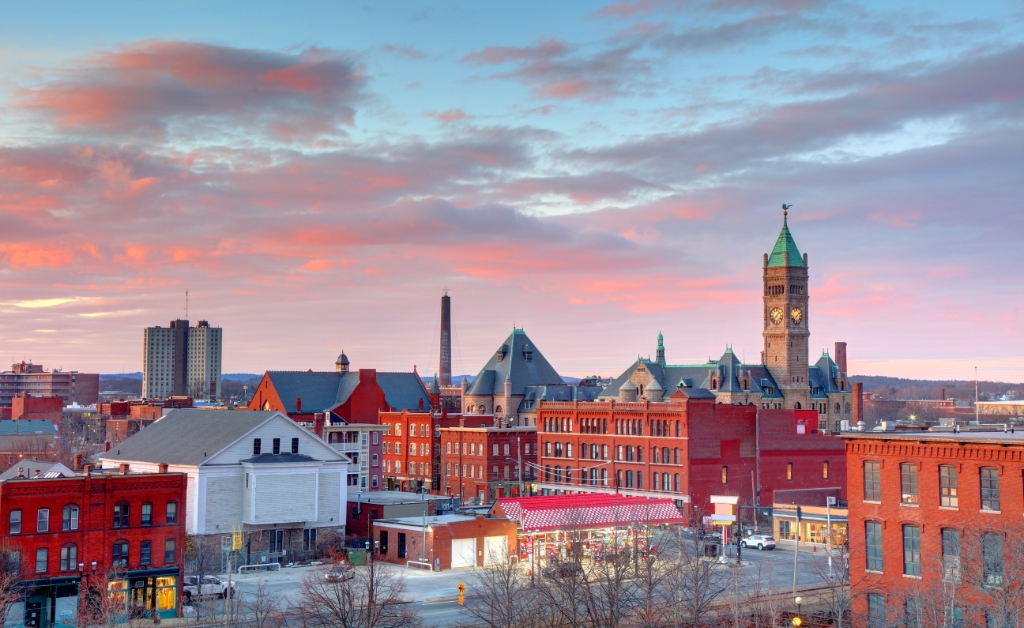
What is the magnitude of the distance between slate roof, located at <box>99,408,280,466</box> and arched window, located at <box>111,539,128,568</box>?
46.1 ft

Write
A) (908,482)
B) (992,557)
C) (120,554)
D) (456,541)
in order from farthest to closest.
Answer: (456,541)
(120,554)
(908,482)
(992,557)

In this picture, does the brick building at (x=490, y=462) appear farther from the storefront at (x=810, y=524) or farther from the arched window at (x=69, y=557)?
the arched window at (x=69, y=557)

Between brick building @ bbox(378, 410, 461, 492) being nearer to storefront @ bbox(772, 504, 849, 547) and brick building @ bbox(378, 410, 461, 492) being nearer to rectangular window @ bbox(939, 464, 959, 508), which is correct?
storefront @ bbox(772, 504, 849, 547)

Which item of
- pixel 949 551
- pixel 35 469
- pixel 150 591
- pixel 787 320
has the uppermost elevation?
pixel 787 320

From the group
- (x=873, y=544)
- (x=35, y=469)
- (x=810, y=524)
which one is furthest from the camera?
(x=810, y=524)

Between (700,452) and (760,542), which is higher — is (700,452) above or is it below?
above

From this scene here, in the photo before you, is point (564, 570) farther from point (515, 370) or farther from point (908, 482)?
point (515, 370)

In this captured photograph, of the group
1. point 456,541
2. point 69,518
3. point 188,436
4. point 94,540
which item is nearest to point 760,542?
point 456,541

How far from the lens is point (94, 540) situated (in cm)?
5938

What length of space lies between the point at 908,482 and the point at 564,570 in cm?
1645

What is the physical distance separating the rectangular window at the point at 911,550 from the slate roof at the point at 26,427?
488ft

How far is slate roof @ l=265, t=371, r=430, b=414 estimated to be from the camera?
130 meters

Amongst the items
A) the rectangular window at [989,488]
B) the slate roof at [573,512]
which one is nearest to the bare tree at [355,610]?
the slate roof at [573,512]

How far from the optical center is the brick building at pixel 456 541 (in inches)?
2869
